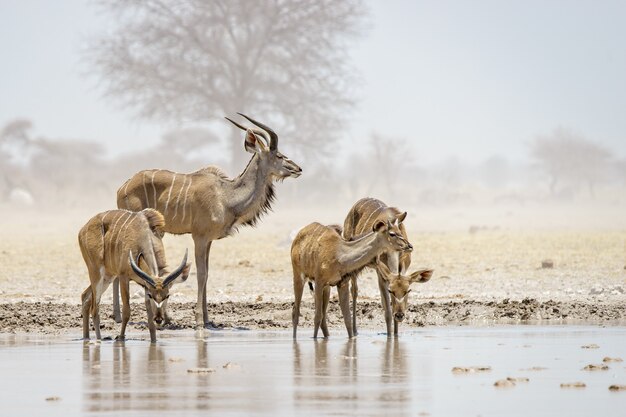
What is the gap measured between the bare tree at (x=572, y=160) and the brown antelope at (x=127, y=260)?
77977 millimetres

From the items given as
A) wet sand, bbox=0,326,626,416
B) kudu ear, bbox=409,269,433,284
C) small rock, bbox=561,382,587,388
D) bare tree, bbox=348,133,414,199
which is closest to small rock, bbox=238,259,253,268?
wet sand, bbox=0,326,626,416

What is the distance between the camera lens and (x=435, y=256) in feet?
81.0

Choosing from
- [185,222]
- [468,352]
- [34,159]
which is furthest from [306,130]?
[468,352]

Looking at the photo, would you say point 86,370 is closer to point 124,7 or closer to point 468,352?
point 468,352

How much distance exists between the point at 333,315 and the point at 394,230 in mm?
2887

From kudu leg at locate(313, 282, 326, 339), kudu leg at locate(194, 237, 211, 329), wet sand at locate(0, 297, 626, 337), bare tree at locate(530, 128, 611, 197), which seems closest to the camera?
kudu leg at locate(313, 282, 326, 339)

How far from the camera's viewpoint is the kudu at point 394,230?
1315 cm

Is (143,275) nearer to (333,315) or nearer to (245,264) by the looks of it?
(333,315)

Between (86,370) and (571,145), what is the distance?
8555 centimetres

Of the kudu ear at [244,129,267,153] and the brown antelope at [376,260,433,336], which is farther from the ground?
the kudu ear at [244,129,267,153]

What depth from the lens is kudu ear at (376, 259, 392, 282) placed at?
13.0 m

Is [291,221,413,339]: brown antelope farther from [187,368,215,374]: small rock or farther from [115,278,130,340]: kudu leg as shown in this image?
[187,368,215,374]: small rock

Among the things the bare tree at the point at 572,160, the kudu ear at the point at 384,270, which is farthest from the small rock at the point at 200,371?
the bare tree at the point at 572,160

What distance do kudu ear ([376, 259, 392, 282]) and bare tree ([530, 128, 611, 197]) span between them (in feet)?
255
